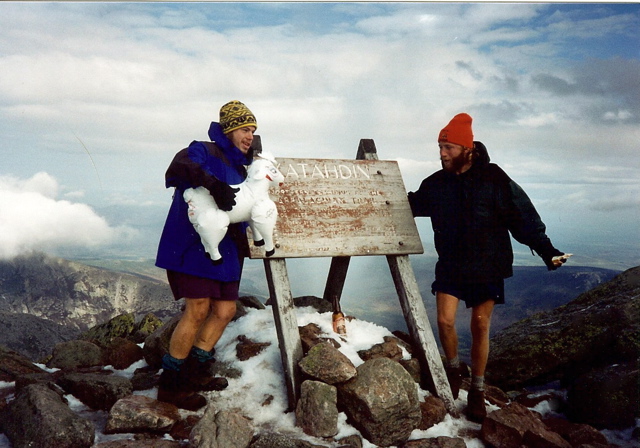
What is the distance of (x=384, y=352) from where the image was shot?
526 centimetres

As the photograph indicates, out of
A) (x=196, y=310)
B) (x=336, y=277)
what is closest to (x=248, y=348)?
(x=196, y=310)

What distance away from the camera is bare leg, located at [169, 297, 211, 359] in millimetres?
4469

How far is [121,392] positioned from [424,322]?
11.3 feet

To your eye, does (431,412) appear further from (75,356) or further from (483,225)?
(75,356)

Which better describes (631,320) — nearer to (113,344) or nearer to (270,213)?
(270,213)

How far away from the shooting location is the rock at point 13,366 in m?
5.24

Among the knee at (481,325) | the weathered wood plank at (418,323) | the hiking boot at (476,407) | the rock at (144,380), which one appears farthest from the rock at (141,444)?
the knee at (481,325)

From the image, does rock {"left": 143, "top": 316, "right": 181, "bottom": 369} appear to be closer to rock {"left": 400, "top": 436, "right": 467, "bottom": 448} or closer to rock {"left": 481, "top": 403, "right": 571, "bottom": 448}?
rock {"left": 400, "top": 436, "right": 467, "bottom": 448}

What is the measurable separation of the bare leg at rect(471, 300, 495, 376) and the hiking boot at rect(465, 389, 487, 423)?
0.22m

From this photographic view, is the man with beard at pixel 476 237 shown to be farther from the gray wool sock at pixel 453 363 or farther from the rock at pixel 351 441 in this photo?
the rock at pixel 351 441

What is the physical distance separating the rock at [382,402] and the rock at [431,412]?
4.5 inches

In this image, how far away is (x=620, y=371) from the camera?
18.1ft

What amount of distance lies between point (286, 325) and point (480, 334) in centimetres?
217

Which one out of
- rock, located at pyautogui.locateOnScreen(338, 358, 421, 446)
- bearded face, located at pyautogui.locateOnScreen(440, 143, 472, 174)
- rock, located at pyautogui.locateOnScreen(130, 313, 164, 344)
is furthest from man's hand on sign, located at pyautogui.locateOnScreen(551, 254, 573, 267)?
rock, located at pyautogui.locateOnScreen(130, 313, 164, 344)
